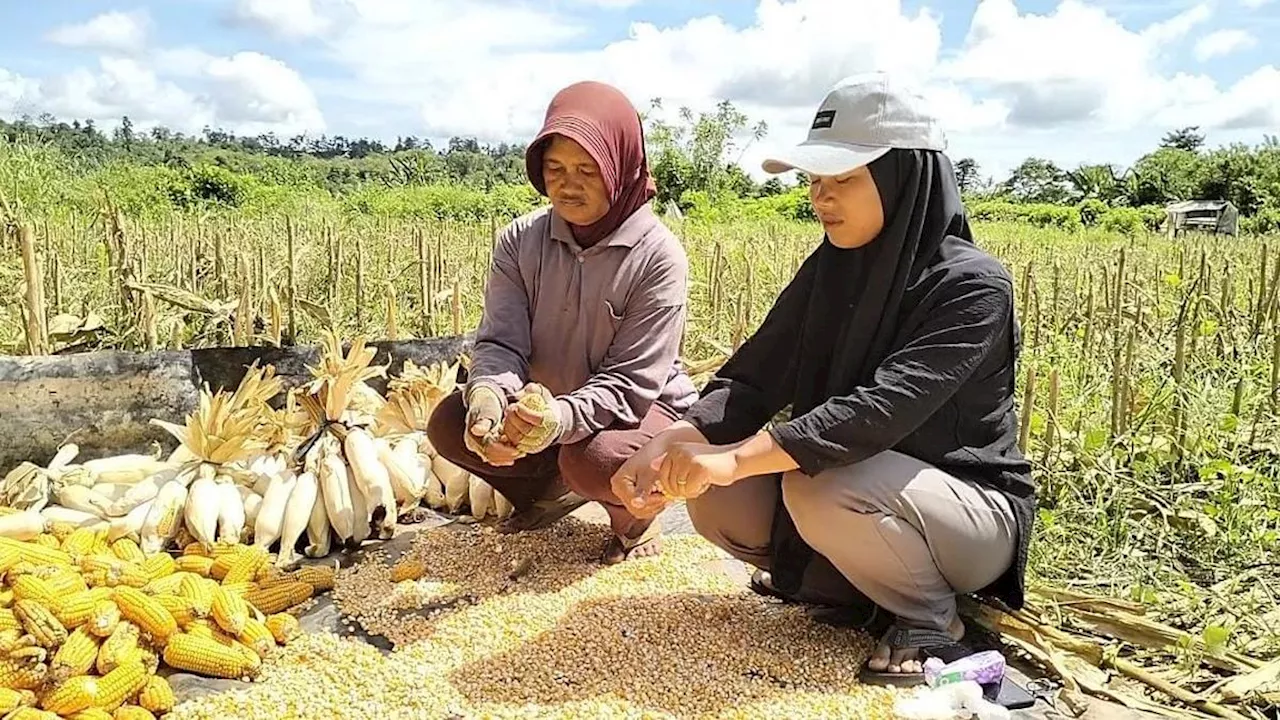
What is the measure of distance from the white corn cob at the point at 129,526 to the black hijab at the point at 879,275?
1891 mm

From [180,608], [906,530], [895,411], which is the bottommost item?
[180,608]

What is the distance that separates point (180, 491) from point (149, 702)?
968mm

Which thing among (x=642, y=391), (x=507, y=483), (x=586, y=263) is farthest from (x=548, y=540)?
(x=586, y=263)

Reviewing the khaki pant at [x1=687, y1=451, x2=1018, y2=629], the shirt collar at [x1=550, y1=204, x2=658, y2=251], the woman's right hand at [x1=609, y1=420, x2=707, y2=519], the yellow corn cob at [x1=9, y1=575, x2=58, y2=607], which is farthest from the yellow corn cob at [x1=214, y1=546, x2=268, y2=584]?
the khaki pant at [x1=687, y1=451, x2=1018, y2=629]

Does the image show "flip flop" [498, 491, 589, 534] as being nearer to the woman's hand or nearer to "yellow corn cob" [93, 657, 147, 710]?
the woman's hand

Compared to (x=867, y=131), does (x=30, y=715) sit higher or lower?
lower

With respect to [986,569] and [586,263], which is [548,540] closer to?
[586,263]

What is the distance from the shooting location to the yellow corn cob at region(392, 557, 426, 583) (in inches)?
111

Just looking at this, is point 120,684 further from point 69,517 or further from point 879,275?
point 879,275

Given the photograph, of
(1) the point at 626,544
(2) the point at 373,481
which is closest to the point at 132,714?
(2) the point at 373,481

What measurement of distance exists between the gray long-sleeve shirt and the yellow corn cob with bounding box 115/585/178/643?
3.04 ft

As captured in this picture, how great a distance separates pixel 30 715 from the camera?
2.00m

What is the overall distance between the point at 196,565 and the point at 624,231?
4.74 feet

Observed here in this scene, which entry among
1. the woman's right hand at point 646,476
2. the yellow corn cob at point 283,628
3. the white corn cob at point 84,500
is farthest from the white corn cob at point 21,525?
the woman's right hand at point 646,476
